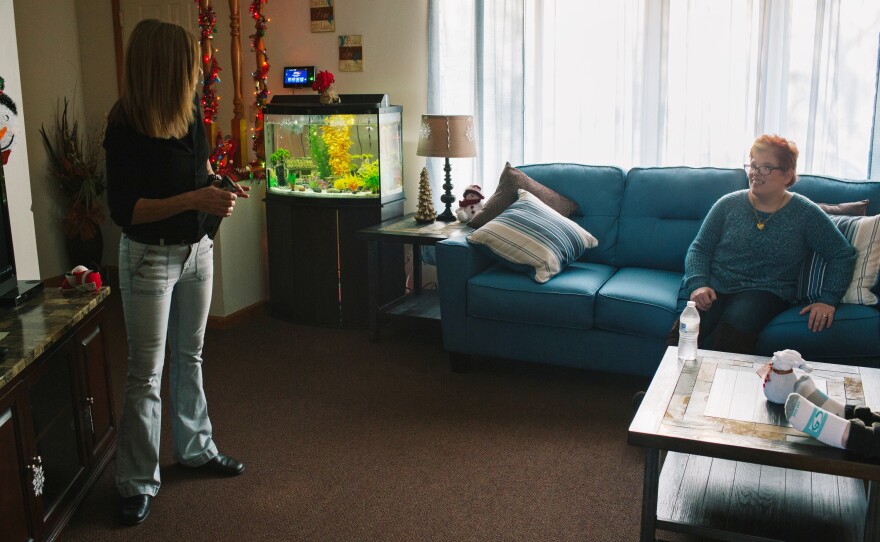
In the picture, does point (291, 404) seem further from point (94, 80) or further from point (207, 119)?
point (94, 80)

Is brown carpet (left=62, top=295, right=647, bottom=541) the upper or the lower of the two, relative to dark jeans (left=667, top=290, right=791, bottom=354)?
lower

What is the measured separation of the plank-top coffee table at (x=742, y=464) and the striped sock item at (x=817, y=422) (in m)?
0.03

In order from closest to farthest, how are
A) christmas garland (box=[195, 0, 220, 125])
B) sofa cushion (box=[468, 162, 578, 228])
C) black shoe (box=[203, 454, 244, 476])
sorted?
1. black shoe (box=[203, 454, 244, 476])
2. sofa cushion (box=[468, 162, 578, 228])
3. christmas garland (box=[195, 0, 220, 125])

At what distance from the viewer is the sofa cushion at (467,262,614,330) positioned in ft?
11.7

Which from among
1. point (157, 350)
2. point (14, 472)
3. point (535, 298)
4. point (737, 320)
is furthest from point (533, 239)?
point (14, 472)

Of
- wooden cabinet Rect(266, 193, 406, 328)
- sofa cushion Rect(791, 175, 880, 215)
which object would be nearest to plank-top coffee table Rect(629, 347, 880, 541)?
sofa cushion Rect(791, 175, 880, 215)

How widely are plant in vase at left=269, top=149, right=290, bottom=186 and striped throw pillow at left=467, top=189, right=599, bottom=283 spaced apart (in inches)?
55.1

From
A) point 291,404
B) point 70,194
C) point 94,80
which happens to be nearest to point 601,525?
point 291,404

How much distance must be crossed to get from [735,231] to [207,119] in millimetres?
2965

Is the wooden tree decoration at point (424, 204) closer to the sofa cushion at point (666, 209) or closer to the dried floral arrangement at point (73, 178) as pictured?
the sofa cushion at point (666, 209)

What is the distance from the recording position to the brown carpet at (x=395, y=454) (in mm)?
2564

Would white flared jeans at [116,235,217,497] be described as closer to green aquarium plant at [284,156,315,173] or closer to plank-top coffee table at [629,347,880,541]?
plank-top coffee table at [629,347,880,541]

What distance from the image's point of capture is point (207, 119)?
4.74m

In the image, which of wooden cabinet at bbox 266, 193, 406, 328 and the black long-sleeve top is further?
wooden cabinet at bbox 266, 193, 406, 328
